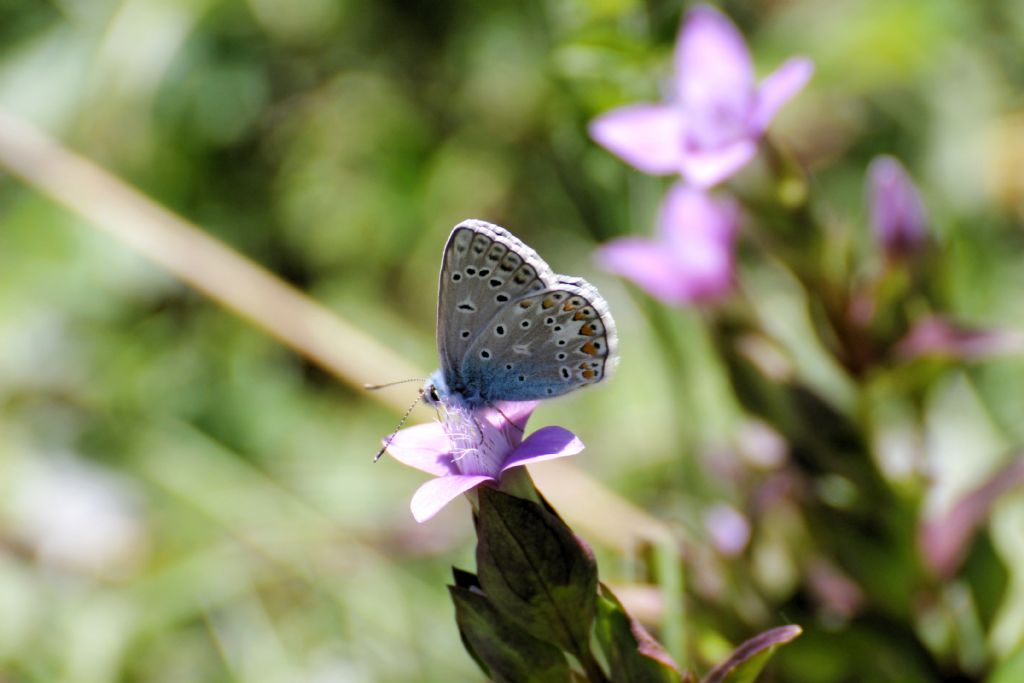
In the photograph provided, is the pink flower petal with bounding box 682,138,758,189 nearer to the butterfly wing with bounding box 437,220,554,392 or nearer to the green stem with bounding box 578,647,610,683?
the butterfly wing with bounding box 437,220,554,392

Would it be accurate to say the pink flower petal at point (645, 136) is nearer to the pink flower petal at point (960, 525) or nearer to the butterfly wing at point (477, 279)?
the butterfly wing at point (477, 279)

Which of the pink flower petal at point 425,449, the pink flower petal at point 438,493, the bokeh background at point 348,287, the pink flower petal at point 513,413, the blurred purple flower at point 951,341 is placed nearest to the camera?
the pink flower petal at point 438,493

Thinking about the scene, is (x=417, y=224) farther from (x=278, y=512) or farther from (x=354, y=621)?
(x=354, y=621)

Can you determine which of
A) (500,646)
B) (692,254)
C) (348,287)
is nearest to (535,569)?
(500,646)


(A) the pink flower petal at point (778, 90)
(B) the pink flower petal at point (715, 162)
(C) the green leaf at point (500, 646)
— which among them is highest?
(A) the pink flower petal at point (778, 90)

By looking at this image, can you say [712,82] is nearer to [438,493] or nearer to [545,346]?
[545,346]

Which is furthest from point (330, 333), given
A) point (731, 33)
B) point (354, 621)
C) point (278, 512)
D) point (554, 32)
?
point (731, 33)

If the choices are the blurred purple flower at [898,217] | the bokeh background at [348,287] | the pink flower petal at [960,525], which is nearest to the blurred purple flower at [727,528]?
the bokeh background at [348,287]
